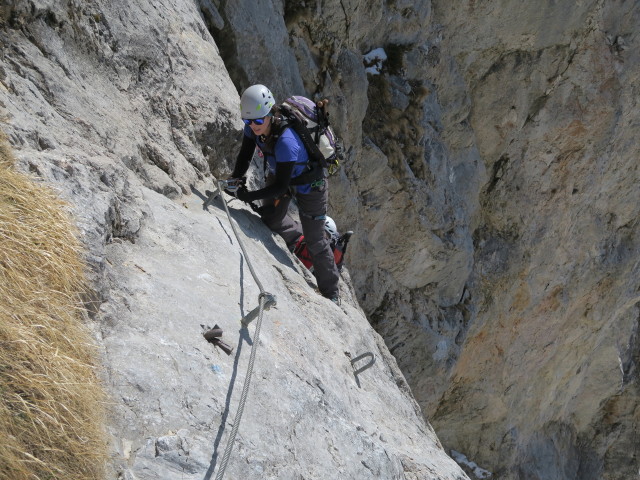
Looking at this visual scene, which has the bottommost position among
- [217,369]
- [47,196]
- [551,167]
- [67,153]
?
[217,369]

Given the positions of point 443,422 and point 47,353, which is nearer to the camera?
point 47,353

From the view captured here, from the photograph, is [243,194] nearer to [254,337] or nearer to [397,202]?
[254,337]

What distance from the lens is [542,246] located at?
16.0 m

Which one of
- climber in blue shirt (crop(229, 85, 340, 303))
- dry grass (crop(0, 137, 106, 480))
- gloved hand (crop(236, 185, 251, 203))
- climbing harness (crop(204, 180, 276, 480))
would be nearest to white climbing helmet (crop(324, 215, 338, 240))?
climber in blue shirt (crop(229, 85, 340, 303))

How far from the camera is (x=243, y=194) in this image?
24.7 ft

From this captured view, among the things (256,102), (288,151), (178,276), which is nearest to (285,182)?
(288,151)

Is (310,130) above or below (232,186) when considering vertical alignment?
above

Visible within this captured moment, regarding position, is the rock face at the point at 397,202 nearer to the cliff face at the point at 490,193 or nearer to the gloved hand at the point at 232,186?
the cliff face at the point at 490,193

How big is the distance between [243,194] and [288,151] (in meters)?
0.69

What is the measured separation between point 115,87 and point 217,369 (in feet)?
11.0

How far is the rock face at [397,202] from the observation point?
4.92 meters

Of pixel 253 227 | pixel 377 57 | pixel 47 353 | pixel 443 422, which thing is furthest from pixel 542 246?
pixel 47 353

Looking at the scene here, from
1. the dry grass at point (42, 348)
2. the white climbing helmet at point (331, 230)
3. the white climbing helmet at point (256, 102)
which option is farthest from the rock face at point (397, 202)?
the white climbing helmet at point (331, 230)

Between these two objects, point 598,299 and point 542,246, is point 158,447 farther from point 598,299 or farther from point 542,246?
point 598,299
